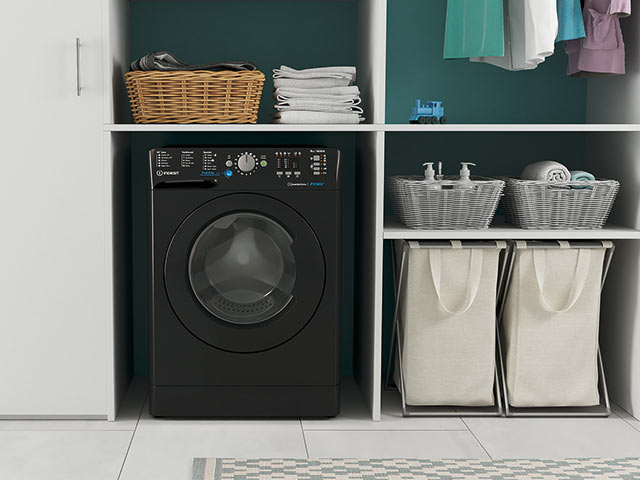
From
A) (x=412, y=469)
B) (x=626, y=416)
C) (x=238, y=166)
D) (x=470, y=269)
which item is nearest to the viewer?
(x=412, y=469)

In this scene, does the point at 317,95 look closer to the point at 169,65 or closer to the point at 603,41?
the point at 169,65

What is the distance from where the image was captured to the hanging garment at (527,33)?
2648 millimetres

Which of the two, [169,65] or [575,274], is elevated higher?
[169,65]

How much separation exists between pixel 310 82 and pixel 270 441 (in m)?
1.14

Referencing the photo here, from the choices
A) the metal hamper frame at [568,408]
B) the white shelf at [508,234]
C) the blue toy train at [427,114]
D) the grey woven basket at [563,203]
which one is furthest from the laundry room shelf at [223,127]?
the metal hamper frame at [568,408]

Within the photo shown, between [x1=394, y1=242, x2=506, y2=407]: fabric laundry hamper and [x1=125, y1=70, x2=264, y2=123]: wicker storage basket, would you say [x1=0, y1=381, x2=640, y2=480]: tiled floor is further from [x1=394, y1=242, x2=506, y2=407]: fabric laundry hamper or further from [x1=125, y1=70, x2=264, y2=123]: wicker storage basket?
[x1=125, y1=70, x2=264, y2=123]: wicker storage basket

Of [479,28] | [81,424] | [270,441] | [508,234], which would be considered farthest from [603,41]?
[81,424]

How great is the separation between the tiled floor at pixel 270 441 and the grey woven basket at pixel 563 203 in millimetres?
655

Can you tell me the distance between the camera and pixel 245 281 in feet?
8.73

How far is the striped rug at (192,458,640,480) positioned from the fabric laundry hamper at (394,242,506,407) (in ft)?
1.46

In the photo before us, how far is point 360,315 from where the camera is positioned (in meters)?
3.07

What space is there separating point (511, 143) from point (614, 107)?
1.38 feet

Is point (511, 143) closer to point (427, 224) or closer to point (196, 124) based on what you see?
point (427, 224)

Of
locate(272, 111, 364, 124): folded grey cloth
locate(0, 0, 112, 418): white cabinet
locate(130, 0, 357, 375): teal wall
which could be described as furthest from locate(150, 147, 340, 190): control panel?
locate(130, 0, 357, 375): teal wall
